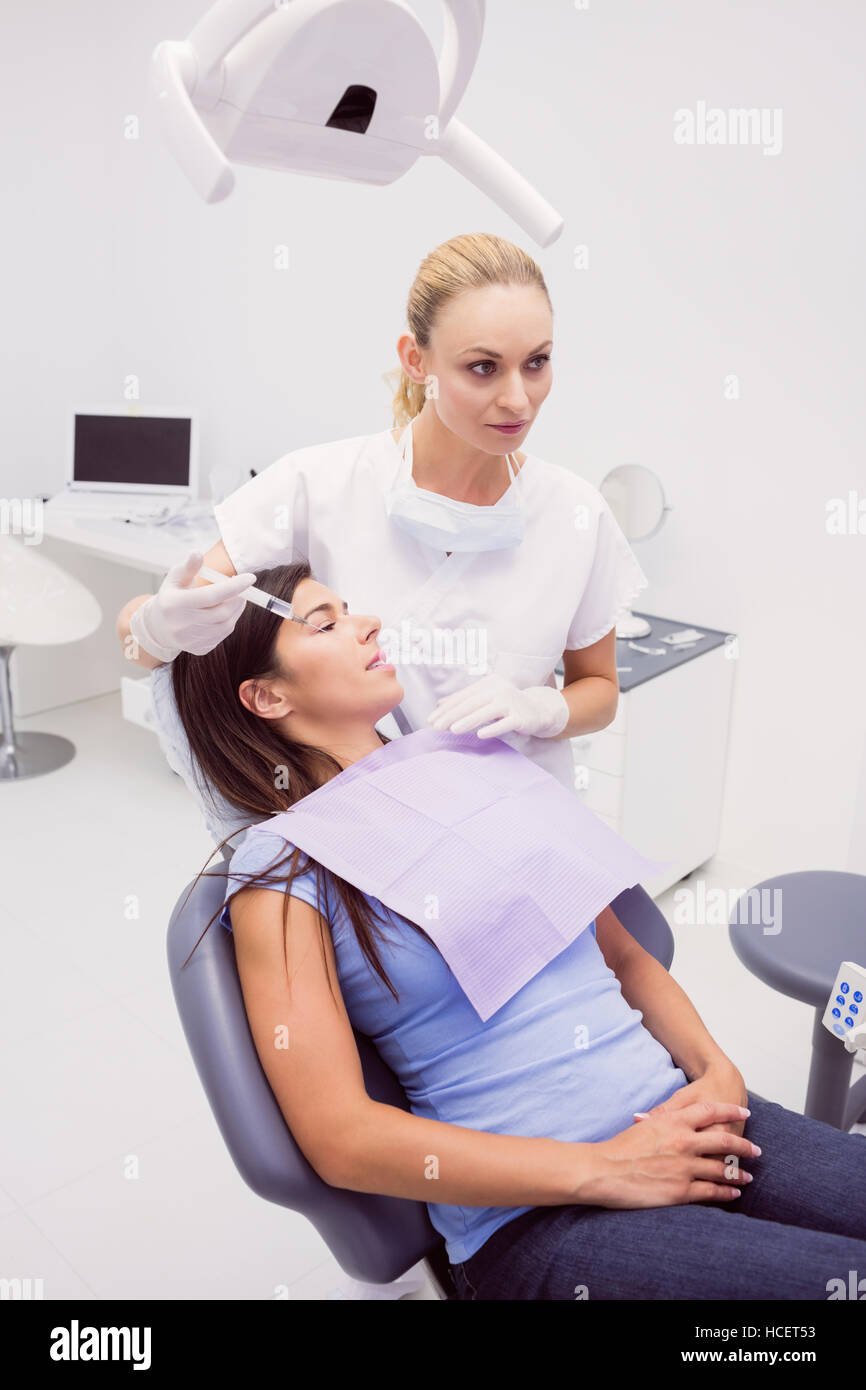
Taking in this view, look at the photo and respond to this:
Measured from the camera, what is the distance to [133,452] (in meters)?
3.54

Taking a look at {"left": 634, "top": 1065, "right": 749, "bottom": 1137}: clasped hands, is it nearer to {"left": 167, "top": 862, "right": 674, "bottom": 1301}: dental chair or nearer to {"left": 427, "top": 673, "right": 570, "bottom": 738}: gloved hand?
{"left": 167, "top": 862, "right": 674, "bottom": 1301}: dental chair

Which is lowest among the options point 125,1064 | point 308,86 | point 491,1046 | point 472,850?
point 125,1064

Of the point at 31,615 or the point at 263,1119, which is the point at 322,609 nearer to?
the point at 263,1119

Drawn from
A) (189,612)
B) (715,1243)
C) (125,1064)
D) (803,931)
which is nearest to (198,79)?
(189,612)

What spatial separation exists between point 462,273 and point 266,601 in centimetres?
43

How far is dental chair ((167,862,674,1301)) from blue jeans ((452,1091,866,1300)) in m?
0.07

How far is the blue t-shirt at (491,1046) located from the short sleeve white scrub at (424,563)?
1.20ft

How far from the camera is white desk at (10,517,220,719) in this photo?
319cm

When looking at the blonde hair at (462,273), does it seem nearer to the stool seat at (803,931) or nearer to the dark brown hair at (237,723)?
the dark brown hair at (237,723)

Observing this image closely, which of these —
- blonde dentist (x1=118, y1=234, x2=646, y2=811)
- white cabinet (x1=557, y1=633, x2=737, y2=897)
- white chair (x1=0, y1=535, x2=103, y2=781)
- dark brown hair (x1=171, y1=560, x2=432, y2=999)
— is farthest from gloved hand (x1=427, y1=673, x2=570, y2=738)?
white chair (x1=0, y1=535, x2=103, y2=781)

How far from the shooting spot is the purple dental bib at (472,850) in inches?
42.9

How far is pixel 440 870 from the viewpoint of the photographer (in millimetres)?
1134

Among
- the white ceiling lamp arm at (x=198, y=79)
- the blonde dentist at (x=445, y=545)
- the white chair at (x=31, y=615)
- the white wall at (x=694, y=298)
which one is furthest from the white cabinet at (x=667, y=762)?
the white ceiling lamp arm at (x=198, y=79)
